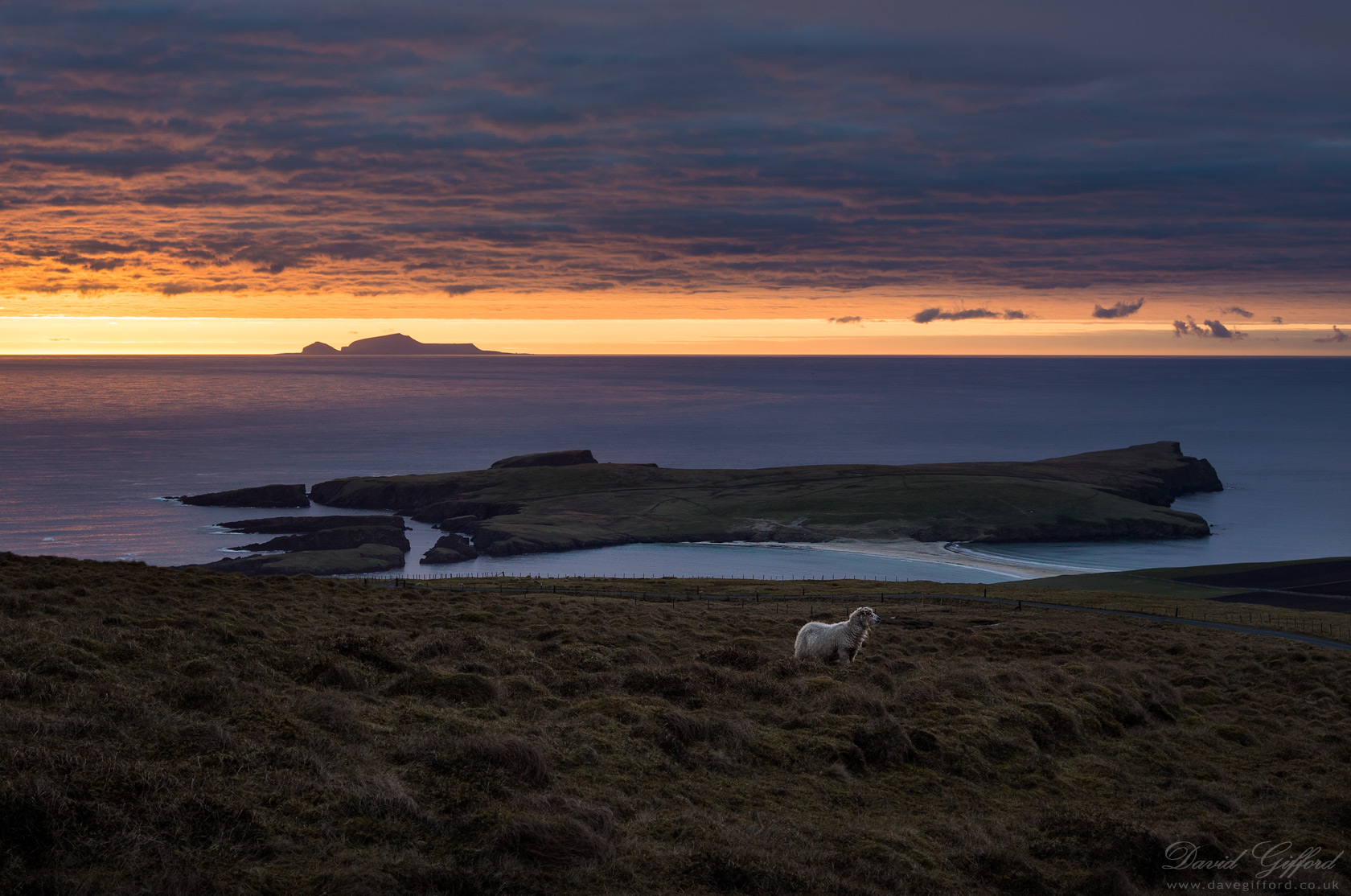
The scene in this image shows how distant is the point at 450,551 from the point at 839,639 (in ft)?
345

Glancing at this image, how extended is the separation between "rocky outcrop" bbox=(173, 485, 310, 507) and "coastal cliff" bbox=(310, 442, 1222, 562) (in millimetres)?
6743

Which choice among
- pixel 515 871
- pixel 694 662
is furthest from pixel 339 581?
pixel 515 871

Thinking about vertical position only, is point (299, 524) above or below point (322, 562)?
above

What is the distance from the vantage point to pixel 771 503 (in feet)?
538

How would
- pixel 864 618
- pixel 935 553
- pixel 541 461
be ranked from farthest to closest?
1. pixel 541 461
2. pixel 935 553
3. pixel 864 618

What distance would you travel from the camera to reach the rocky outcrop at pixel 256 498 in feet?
517

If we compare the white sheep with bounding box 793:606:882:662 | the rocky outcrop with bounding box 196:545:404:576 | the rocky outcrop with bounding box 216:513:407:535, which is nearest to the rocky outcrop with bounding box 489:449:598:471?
the rocky outcrop with bounding box 216:513:407:535

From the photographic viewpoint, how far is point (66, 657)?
14.8 m

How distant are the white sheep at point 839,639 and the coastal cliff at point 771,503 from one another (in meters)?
101

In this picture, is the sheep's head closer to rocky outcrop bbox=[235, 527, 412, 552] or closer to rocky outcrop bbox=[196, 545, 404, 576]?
rocky outcrop bbox=[196, 545, 404, 576]

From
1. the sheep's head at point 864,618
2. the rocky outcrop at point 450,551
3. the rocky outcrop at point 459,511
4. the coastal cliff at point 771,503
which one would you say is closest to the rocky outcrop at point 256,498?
the coastal cliff at point 771,503

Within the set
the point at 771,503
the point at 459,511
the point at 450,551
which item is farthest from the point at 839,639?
the point at 771,503

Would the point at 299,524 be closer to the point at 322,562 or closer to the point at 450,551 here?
the point at 322,562

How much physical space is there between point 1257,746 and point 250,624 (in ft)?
75.1
